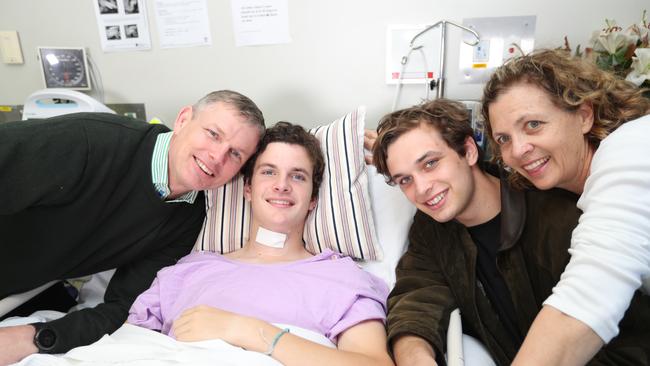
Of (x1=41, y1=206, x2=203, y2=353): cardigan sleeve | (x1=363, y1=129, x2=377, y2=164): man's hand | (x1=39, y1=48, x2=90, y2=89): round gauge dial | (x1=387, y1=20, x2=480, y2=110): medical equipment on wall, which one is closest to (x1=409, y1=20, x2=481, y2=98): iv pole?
(x1=387, y1=20, x2=480, y2=110): medical equipment on wall

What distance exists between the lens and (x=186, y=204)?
5.09 feet

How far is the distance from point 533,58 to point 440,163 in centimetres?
36

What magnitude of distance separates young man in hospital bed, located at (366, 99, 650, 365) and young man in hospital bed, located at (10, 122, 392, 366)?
0.13 meters

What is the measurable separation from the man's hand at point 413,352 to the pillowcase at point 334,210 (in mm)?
389

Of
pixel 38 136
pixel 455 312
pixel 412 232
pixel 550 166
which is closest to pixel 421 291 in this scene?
pixel 455 312

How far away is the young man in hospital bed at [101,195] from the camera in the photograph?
1.14m

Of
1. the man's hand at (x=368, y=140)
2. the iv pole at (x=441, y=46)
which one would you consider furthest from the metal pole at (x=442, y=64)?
the man's hand at (x=368, y=140)

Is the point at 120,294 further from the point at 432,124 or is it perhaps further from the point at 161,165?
the point at 432,124

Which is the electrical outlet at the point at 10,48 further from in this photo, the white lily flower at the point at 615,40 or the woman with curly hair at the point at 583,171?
the white lily flower at the point at 615,40

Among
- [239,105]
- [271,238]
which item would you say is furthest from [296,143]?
[271,238]

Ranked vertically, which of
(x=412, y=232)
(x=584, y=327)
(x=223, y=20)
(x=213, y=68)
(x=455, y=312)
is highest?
(x=223, y=20)

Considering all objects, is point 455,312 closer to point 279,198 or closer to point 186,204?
point 279,198

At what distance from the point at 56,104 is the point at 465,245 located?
189 centimetres

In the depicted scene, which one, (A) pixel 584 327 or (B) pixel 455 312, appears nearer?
(A) pixel 584 327
